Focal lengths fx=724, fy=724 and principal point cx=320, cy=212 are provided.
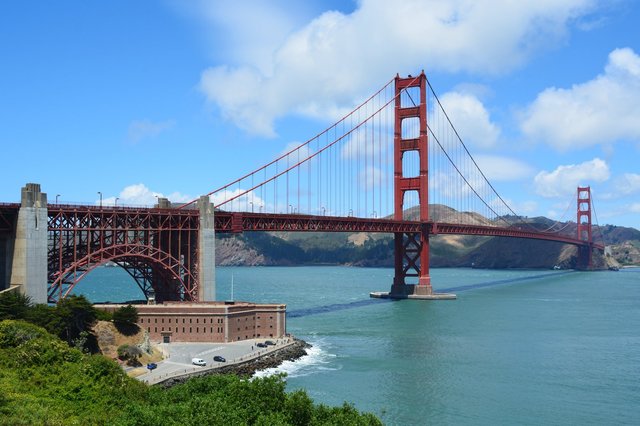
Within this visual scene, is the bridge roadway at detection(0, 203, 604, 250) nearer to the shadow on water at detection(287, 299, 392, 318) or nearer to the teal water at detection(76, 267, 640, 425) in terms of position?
the shadow on water at detection(287, 299, 392, 318)

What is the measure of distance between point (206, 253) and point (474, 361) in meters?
26.0

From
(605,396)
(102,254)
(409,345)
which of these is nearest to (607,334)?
(409,345)

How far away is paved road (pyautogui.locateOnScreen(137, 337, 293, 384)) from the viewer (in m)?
44.7

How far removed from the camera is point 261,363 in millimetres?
49281

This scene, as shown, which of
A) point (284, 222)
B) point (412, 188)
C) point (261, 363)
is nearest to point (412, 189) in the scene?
point (412, 188)

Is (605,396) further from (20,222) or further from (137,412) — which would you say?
(20,222)

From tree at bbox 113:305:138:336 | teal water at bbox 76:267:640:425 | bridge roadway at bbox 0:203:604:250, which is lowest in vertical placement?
teal water at bbox 76:267:640:425

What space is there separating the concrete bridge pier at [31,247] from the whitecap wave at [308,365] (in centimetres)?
1757

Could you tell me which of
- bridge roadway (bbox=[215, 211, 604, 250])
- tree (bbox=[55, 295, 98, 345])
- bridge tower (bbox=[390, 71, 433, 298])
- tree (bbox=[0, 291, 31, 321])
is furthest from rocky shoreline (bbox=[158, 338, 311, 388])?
bridge tower (bbox=[390, 71, 433, 298])

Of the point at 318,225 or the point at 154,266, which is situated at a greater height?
the point at 318,225

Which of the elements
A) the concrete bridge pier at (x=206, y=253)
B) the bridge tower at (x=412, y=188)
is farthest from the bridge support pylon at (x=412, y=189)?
the concrete bridge pier at (x=206, y=253)

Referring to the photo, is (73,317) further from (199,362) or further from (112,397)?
(112,397)

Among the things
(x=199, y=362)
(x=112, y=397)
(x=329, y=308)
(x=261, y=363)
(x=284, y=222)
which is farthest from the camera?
(x=329, y=308)

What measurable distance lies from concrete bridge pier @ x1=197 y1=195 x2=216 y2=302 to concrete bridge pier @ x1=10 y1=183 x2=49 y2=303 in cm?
1585
